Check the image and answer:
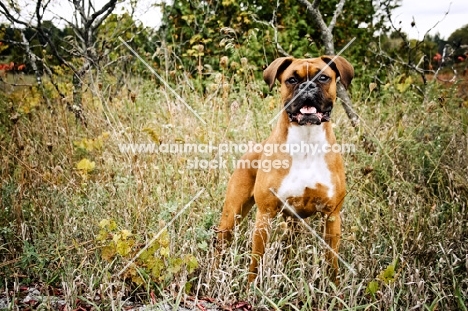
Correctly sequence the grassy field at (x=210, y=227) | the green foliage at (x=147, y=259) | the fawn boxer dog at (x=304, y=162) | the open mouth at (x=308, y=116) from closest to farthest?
1. the green foliage at (x=147, y=259)
2. the grassy field at (x=210, y=227)
3. the open mouth at (x=308, y=116)
4. the fawn boxer dog at (x=304, y=162)

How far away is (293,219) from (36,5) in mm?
3640

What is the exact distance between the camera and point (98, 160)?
4.29m

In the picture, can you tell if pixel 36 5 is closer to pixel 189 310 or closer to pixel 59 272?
pixel 59 272

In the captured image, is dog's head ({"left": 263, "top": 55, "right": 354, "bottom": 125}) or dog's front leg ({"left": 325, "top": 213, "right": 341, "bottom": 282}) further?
dog's front leg ({"left": 325, "top": 213, "right": 341, "bottom": 282})

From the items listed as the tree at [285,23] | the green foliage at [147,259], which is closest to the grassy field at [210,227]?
the green foliage at [147,259]

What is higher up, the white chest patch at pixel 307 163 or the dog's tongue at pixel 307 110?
the dog's tongue at pixel 307 110

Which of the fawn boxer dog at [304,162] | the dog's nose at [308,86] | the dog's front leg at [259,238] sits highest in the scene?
the dog's nose at [308,86]

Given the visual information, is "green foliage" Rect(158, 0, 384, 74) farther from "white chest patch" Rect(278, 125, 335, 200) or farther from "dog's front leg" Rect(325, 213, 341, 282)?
"dog's front leg" Rect(325, 213, 341, 282)

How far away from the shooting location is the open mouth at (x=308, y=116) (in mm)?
Result: 2799

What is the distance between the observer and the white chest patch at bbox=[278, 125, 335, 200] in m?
2.93

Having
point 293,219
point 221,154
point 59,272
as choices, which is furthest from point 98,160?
point 293,219

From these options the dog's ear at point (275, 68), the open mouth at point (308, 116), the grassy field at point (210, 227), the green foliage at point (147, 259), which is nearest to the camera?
the green foliage at point (147, 259)

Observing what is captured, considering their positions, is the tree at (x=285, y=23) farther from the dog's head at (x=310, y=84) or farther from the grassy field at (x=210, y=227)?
the dog's head at (x=310, y=84)

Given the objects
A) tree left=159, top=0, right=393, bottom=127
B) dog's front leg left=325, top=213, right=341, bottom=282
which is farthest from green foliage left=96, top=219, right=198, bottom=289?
tree left=159, top=0, right=393, bottom=127
